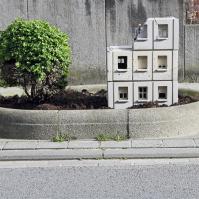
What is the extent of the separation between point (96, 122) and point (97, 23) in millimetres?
3729

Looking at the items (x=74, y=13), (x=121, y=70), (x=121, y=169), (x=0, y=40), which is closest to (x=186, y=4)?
(x=74, y=13)

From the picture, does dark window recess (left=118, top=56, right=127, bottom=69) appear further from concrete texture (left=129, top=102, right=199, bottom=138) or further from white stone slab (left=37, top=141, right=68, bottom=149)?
white stone slab (left=37, top=141, right=68, bottom=149)

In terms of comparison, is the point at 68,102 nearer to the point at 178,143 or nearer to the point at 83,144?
the point at 83,144

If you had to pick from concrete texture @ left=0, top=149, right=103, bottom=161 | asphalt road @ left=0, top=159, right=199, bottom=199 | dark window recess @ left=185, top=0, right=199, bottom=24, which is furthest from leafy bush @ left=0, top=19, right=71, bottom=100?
dark window recess @ left=185, top=0, right=199, bottom=24

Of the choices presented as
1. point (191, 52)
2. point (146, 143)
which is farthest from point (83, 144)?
point (191, 52)

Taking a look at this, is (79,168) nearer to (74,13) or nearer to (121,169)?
(121,169)

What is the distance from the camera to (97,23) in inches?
420

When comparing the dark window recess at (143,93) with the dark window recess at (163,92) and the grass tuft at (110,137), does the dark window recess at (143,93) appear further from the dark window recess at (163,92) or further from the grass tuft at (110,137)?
the grass tuft at (110,137)

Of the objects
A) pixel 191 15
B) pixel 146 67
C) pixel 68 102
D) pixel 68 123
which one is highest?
pixel 191 15

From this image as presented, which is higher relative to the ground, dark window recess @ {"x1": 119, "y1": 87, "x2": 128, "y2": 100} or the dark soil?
dark window recess @ {"x1": 119, "y1": 87, "x2": 128, "y2": 100}

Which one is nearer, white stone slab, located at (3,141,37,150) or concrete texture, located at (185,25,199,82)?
white stone slab, located at (3,141,37,150)

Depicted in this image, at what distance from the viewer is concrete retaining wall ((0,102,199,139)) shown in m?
7.40

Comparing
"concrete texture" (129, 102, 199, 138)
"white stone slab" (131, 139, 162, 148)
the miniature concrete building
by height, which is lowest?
"white stone slab" (131, 139, 162, 148)

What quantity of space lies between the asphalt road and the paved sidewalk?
11 cm
